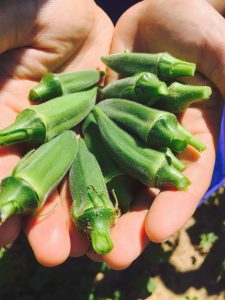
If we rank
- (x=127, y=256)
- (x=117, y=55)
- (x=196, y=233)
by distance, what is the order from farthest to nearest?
(x=196, y=233) → (x=117, y=55) → (x=127, y=256)

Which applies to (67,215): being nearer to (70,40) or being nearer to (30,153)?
(30,153)

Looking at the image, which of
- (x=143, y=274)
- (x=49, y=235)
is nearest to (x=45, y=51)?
(x=49, y=235)

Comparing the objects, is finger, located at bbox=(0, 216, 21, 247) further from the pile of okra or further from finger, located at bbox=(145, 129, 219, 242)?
finger, located at bbox=(145, 129, 219, 242)

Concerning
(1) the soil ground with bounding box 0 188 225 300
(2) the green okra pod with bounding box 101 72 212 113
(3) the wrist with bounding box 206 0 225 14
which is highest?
(3) the wrist with bounding box 206 0 225 14

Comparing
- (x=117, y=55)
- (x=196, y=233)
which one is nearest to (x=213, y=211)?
(x=196, y=233)

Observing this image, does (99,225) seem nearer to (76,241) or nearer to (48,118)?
(76,241)

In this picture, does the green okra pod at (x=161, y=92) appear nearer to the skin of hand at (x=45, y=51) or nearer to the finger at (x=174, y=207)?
the finger at (x=174, y=207)

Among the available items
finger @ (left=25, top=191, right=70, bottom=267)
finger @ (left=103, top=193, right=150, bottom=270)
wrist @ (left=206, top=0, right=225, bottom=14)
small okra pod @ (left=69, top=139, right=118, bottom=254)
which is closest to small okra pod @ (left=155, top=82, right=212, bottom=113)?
small okra pod @ (left=69, top=139, right=118, bottom=254)
